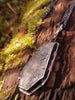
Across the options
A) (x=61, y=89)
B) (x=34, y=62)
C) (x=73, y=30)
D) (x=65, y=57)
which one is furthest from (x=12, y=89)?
(x=73, y=30)

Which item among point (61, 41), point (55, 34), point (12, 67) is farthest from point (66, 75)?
point (12, 67)

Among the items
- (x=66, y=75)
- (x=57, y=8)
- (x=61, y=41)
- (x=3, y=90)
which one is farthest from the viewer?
(x=57, y=8)

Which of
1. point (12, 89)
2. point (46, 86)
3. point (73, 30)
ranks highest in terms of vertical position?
point (73, 30)

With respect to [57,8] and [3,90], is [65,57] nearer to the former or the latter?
[3,90]

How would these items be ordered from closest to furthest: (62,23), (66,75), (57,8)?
(66,75), (62,23), (57,8)

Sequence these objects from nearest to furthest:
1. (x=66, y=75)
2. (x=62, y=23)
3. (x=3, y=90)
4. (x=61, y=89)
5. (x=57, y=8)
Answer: (x=61, y=89) → (x=66, y=75) → (x=3, y=90) → (x=62, y=23) → (x=57, y=8)

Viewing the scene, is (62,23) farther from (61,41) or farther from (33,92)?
(33,92)

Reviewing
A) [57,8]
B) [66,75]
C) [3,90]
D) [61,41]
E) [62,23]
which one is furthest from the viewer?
[57,8]

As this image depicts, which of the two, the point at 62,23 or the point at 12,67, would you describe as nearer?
the point at 12,67

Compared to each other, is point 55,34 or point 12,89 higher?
point 55,34
